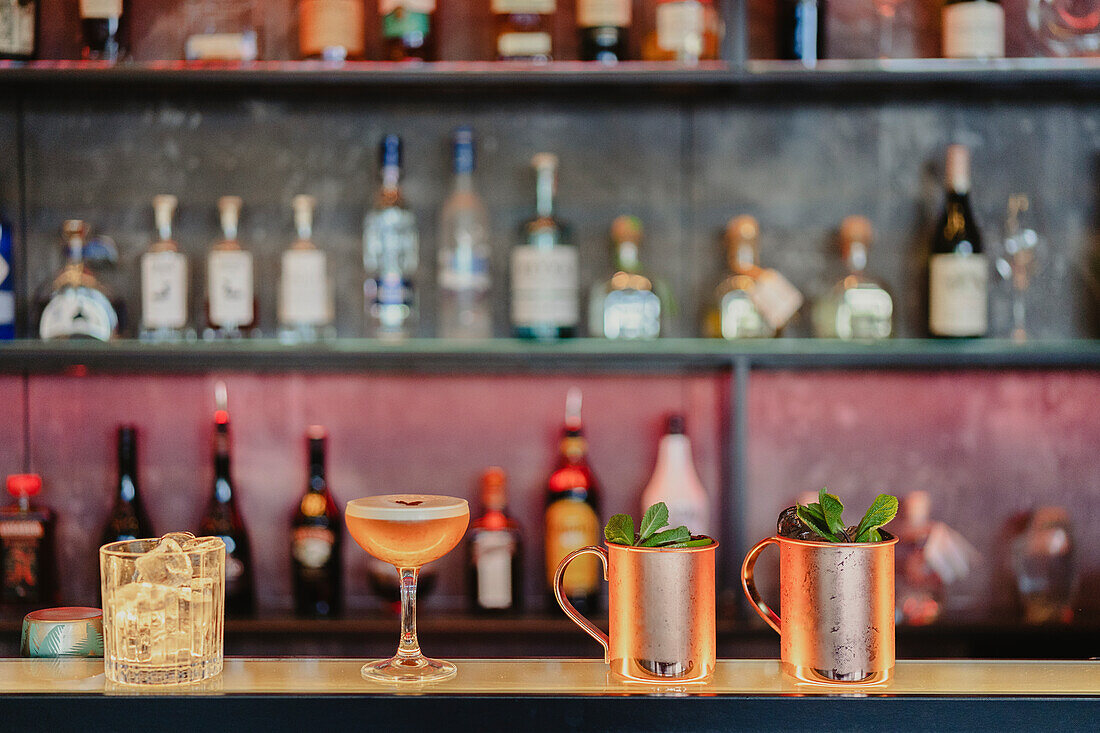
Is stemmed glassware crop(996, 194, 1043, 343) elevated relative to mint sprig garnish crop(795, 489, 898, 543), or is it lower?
elevated

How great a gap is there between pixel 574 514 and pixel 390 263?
51 centimetres

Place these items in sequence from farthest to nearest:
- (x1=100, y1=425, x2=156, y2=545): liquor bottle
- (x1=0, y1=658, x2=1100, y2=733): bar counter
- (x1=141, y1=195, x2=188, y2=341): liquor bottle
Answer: (x1=100, y1=425, x2=156, y2=545): liquor bottle < (x1=141, y1=195, x2=188, y2=341): liquor bottle < (x1=0, y1=658, x2=1100, y2=733): bar counter

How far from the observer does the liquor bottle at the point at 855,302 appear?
1627 millimetres

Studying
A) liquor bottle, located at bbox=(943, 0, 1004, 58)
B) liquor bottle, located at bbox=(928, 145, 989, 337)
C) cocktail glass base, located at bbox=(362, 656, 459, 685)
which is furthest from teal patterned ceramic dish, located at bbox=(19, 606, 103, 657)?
liquor bottle, located at bbox=(943, 0, 1004, 58)

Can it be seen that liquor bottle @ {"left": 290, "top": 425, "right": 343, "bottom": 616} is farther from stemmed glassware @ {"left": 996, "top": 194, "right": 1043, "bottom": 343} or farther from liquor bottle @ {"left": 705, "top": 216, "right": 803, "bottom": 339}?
stemmed glassware @ {"left": 996, "top": 194, "right": 1043, "bottom": 343}

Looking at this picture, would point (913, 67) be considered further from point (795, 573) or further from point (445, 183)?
point (795, 573)

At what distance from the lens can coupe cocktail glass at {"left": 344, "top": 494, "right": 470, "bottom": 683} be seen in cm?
74

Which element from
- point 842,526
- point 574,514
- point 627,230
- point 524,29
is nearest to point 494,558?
point 574,514

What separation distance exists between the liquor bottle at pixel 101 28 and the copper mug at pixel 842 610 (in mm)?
1372

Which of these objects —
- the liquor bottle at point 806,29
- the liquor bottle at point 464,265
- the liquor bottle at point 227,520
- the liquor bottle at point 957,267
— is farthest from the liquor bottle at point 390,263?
the liquor bottle at point 957,267

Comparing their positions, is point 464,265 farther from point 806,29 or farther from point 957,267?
point 957,267

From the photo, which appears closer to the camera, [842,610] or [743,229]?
[842,610]

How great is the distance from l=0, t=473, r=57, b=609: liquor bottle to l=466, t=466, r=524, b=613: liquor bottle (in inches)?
26.6

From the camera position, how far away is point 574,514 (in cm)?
162
